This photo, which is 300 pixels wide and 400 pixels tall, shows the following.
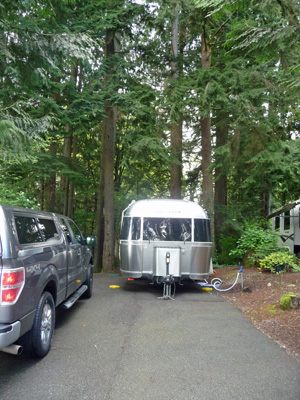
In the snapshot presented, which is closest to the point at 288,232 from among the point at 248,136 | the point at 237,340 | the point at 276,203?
the point at 248,136

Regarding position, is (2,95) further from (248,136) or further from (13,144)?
(248,136)

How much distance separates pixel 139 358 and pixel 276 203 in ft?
81.1

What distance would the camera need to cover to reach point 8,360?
4.12 meters

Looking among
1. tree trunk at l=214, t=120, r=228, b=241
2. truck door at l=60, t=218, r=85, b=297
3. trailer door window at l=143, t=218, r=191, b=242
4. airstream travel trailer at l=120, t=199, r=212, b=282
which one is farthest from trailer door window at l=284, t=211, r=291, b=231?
truck door at l=60, t=218, r=85, b=297

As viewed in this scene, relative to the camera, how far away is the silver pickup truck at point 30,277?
3.38 meters

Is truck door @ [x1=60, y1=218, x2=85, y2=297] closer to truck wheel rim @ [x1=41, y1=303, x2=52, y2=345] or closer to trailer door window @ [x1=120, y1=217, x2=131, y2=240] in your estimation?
truck wheel rim @ [x1=41, y1=303, x2=52, y2=345]

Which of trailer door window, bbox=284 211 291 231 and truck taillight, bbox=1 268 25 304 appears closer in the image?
truck taillight, bbox=1 268 25 304

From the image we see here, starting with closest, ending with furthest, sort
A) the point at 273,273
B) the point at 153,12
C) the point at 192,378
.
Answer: the point at 192,378 → the point at 273,273 → the point at 153,12

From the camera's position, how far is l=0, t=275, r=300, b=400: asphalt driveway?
335 cm

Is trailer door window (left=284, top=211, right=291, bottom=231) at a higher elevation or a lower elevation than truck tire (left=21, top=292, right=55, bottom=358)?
higher

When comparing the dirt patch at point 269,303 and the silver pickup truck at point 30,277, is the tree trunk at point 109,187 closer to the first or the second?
the dirt patch at point 269,303

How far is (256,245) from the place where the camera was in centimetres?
1204

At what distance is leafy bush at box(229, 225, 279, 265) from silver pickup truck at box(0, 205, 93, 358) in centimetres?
790

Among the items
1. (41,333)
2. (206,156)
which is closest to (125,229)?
(41,333)
